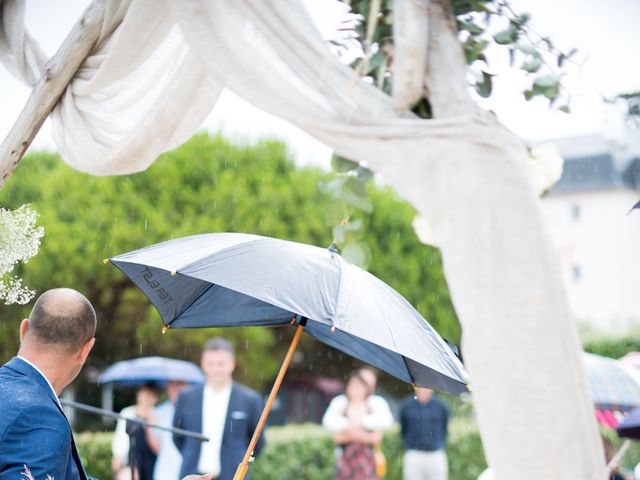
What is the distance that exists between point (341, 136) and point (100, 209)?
1671 cm

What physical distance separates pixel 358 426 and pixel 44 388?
21.6 ft

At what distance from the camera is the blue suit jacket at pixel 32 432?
9.61 feet

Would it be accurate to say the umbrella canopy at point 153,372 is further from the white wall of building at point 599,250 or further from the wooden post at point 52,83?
the white wall of building at point 599,250

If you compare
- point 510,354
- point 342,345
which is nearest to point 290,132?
point 342,345

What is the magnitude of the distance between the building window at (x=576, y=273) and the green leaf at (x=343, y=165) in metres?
59.3

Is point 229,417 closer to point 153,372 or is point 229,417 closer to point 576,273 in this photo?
point 153,372

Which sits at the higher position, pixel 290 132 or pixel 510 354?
pixel 290 132

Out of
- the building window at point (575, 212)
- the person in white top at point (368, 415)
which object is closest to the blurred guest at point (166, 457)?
the person in white top at point (368, 415)

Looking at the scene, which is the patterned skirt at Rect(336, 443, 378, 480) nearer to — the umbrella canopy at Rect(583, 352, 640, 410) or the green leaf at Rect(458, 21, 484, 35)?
the umbrella canopy at Rect(583, 352, 640, 410)

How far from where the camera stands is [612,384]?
700cm

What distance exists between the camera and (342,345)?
4848 millimetres

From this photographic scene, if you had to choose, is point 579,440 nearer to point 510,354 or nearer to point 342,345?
point 510,354

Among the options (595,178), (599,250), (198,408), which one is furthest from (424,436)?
(595,178)

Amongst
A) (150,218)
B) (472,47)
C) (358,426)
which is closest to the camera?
(472,47)
